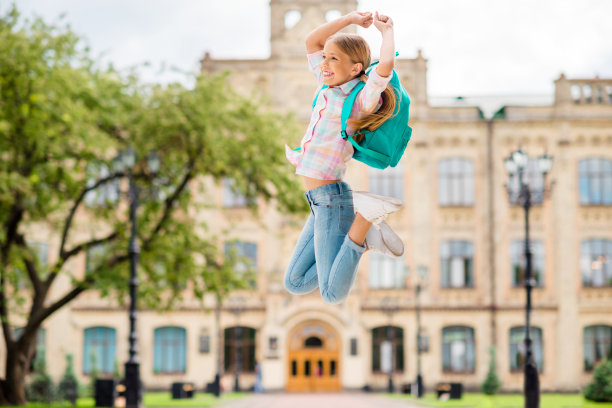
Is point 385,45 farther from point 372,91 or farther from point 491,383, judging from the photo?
point 491,383

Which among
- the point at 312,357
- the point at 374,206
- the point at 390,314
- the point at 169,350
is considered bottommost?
the point at 312,357

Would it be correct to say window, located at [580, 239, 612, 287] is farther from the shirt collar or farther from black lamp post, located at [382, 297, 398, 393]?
the shirt collar

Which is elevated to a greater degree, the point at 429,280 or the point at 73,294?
the point at 429,280

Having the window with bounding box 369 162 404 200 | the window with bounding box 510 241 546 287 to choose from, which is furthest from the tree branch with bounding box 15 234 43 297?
the window with bounding box 510 241 546 287

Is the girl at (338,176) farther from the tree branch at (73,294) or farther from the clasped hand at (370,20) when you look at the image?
the tree branch at (73,294)

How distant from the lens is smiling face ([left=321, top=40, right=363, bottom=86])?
3.38 meters

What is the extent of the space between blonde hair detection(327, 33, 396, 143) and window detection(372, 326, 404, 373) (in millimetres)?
40572

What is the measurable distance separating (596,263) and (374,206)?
140 feet

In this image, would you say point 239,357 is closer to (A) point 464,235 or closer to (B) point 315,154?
(A) point 464,235

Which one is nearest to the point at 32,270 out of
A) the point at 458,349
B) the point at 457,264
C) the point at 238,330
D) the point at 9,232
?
the point at 9,232

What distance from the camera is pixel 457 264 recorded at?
43.9 m

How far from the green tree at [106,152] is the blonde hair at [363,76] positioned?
18.1 metres

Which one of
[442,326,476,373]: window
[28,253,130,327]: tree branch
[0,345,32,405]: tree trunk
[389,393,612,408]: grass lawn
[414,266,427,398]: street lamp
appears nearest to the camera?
[28,253,130,327]: tree branch

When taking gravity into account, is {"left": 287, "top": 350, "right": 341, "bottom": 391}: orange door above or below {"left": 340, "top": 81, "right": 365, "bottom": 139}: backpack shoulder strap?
below
